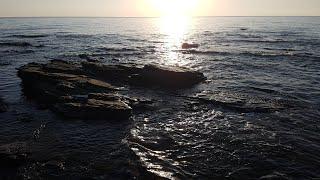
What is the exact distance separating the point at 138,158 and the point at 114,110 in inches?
192

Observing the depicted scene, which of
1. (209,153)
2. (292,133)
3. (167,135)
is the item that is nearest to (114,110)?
(167,135)

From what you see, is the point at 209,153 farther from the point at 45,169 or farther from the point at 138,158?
the point at 45,169

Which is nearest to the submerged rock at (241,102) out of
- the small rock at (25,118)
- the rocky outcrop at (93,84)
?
the rocky outcrop at (93,84)

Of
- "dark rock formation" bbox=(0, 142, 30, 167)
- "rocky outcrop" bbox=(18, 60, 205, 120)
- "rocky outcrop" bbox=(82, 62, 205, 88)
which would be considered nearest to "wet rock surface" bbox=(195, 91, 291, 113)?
"rocky outcrop" bbox=(82, 62, 205, 88)

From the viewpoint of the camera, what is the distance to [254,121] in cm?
1683

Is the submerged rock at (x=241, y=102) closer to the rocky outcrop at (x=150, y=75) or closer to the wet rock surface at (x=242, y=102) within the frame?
the wet rock surface at (x=242, y=102)

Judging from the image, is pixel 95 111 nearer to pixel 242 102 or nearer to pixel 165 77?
pixel 165 77

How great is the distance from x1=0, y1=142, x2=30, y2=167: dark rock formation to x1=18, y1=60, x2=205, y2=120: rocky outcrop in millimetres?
4071

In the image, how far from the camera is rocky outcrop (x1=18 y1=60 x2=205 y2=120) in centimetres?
1712

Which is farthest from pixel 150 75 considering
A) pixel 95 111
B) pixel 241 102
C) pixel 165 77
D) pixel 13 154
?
pixel 13 154

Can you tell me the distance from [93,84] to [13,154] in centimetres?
994

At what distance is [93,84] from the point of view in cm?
2189

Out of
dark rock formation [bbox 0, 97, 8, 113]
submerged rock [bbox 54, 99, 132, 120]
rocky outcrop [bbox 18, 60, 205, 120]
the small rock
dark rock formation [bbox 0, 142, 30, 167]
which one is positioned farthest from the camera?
dark rock formation [bbox 0, 97, 8, 113]

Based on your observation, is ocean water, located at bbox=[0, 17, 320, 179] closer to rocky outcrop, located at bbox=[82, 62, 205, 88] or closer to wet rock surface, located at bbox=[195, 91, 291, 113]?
wet rock surface, located at bbox=[195, 91, 291, 113]
